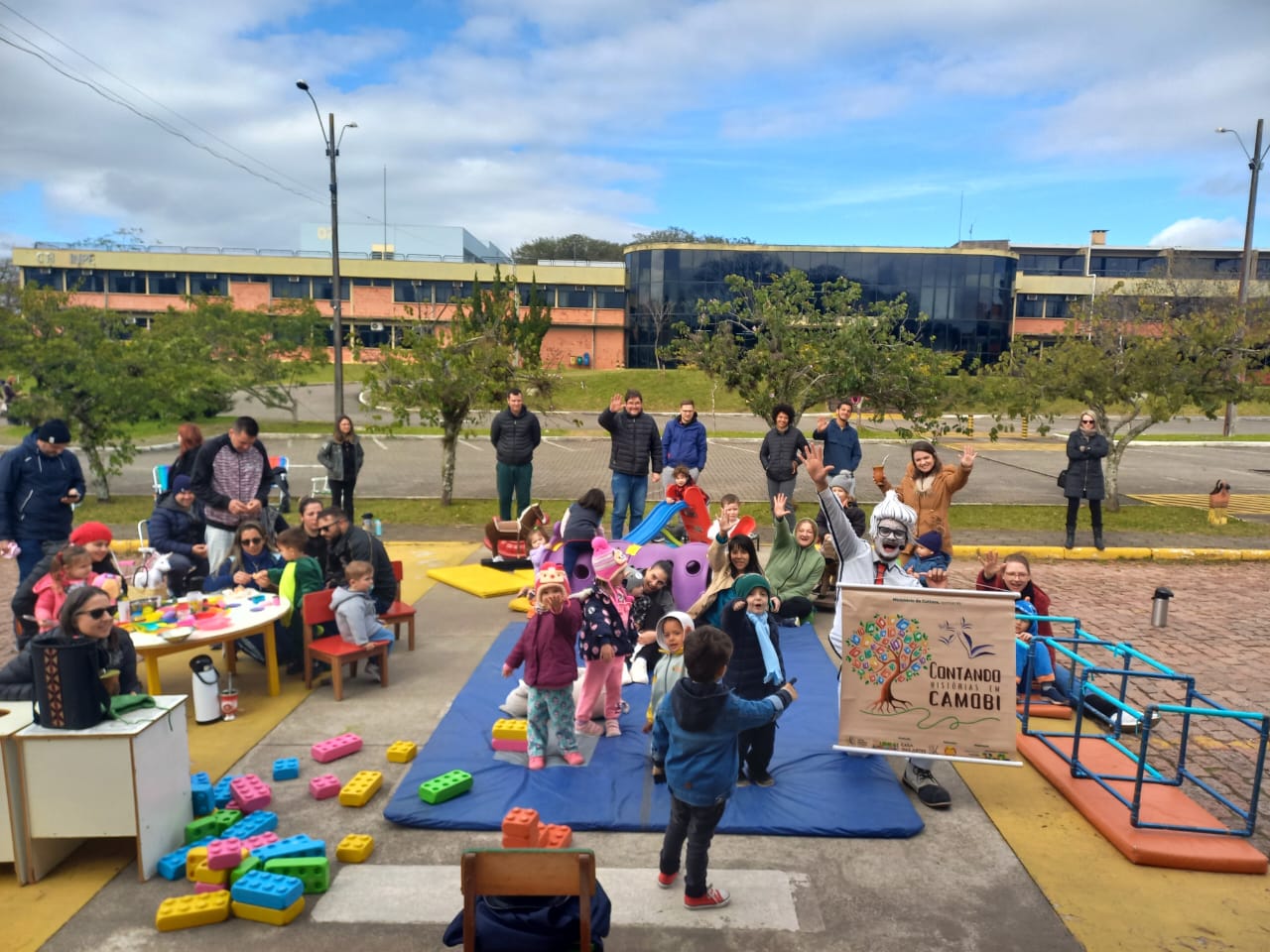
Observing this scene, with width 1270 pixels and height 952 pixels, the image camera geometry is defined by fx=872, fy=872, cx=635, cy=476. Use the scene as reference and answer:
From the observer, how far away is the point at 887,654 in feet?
19.6

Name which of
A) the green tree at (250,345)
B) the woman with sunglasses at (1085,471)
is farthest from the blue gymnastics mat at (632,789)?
the green tree at (250,345)

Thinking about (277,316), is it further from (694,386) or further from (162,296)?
(162,296)

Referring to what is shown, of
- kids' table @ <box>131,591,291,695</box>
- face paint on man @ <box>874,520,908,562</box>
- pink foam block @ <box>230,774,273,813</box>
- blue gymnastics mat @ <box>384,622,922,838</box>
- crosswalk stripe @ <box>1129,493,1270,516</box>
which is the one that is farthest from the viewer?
crosswalk stripe @ <box>1129,493,1270,516</box>

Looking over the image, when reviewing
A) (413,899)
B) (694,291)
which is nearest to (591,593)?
(413,899)

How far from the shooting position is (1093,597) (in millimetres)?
11219

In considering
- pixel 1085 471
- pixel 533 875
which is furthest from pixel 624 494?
pixel 533 875

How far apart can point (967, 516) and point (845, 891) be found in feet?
42.1

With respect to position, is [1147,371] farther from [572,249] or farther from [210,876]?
[572,249]

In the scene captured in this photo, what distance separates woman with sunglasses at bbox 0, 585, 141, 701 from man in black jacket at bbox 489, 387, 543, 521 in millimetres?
7226

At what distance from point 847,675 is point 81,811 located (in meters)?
4.72

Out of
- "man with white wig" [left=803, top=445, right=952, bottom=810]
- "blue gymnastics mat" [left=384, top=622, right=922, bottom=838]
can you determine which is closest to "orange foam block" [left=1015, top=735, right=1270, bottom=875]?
"man with white wig" [left=803, top=445, right=952, bottom=810]

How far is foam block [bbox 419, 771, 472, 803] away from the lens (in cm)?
564

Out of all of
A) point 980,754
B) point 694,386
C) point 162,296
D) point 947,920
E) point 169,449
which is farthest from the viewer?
point 162,296

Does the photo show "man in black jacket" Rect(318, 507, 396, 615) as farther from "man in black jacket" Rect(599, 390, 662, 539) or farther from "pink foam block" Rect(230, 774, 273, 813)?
"man in black jacket" Rect(599, 390, 662, 539)
